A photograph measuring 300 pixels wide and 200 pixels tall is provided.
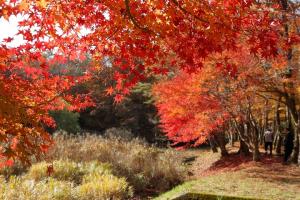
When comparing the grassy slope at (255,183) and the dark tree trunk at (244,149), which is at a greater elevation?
the dark tree trunk at (244,149)

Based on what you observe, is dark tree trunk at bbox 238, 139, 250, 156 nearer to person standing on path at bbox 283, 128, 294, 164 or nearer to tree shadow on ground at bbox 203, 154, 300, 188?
tree shadow on ground at bbox 203, 154, 300, 188

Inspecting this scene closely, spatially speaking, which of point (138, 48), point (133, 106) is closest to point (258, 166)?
point (138, 48)

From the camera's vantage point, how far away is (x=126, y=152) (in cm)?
1662

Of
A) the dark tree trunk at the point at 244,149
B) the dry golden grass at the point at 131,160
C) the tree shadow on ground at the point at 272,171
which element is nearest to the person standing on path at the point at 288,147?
the tree shadow on ground at the point at 272,171

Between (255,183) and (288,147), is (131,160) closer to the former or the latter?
(255,183)

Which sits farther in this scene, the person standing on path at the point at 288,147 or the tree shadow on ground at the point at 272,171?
the person standing on path at the point at 288,147

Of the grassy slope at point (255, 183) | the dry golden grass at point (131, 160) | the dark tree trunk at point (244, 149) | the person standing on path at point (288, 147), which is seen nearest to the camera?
the grassy slope at point (255, 183)

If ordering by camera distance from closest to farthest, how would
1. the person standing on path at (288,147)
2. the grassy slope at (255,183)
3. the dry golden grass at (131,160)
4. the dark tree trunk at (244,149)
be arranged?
the grassy slope at (255,183), the dry golden grass at (131,160), the person standing on path at (288,147), the dark tree trunk at (244,149)

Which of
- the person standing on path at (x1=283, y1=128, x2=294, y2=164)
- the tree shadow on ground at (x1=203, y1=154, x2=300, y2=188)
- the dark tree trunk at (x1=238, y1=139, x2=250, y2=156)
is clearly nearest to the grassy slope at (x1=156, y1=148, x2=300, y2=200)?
the tree shadow on ground at (x1=203, y1=154, x2=300, y2=188)

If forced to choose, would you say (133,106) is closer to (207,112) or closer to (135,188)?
(207,112)

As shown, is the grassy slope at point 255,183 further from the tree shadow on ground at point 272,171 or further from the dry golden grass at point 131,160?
the dry golden grass at point 131,160

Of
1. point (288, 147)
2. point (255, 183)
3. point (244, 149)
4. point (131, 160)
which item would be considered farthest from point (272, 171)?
point (244, 149)

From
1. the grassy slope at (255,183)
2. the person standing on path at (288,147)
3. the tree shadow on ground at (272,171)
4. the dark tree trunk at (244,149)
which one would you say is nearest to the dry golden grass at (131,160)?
the grassy slope at (255,183)

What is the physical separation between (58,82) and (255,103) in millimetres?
13825
